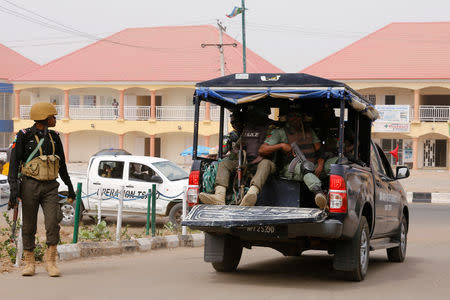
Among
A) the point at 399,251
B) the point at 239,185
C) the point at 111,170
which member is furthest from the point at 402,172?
the point at 111,170

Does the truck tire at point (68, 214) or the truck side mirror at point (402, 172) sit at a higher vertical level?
the truck side mirror at point (402, 172)

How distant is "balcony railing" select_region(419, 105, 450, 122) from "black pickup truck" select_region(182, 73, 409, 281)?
38076 mm

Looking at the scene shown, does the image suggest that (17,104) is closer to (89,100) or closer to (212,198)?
(89,100)

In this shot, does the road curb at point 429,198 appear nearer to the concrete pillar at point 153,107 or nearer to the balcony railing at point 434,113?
the balcony railing at point 434,113

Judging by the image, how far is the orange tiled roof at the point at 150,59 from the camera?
5031 centimetres

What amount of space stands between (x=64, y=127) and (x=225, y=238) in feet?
148

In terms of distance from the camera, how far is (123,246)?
11836 millimetres

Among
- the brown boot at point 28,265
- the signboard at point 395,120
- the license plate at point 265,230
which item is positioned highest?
the signboard at point 395,120

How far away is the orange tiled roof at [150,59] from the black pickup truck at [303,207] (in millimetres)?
39027

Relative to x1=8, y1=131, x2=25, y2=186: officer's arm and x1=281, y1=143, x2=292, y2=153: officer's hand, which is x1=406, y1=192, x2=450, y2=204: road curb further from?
x1=8, y1=131, x2=25, y2=186: officer's arm

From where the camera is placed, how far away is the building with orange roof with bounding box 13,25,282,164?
50.7 metres

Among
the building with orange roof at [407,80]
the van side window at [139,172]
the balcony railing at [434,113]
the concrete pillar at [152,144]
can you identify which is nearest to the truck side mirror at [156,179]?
the van side window at [139,172]

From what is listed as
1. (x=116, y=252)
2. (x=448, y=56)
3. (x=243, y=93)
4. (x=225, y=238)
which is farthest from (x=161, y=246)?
(x=448, y=56)

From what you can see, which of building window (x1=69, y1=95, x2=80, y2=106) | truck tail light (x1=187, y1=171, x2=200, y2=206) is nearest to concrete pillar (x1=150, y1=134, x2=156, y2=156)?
building window (x1=69, y1=95, x2=80, y2=106)
